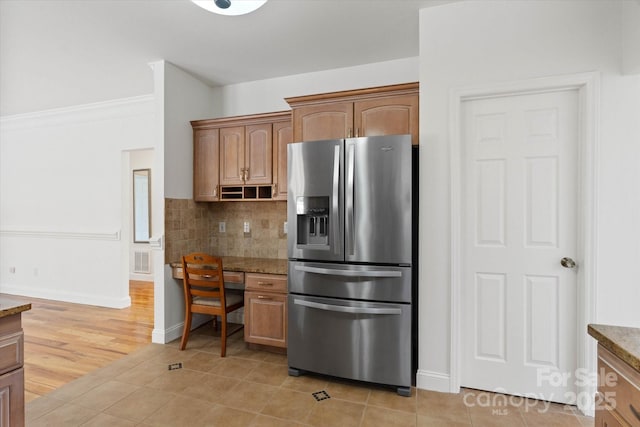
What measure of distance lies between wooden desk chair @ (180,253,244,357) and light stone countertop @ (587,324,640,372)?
2507 millimetres

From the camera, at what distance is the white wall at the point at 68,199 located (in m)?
4.41

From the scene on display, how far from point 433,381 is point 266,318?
1446 millimetres

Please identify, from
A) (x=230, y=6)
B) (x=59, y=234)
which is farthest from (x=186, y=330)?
(x=59, y=234)

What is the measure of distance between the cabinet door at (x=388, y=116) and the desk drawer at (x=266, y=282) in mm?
1434

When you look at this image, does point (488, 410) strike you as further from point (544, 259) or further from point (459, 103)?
point (459, 103)

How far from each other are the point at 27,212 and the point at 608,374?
683cm

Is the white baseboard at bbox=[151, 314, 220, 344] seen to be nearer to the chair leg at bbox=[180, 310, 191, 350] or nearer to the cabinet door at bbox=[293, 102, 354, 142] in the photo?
the chair leg at bbox=[180, 310, 191, 350]

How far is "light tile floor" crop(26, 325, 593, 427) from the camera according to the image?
2.04 meters

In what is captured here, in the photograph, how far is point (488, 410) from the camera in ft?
7.04

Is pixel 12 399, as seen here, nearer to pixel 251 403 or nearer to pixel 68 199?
pixel 251 403

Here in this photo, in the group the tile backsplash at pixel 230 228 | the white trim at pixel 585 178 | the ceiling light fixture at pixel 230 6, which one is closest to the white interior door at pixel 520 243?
the white trim at pixel 585 178

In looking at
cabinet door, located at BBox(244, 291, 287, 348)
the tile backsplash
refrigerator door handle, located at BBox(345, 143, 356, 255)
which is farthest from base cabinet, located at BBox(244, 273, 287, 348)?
refrigerator door handle, located at BBox(345, 143, 356, 255)

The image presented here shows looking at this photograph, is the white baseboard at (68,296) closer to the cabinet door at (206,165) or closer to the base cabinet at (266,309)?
the cabinet door at (206,165)

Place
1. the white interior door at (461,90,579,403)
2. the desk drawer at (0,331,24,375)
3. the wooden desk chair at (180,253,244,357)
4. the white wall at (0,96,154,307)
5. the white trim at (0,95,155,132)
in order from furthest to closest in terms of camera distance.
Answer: the white wall at (0,96,154,307)
the white trim at (0,95,155,132)
the wooden desk chair at (180,253,244,357)
the white interior door at (461,90,579,403)
the desk drawer at (0,331,24,375)
